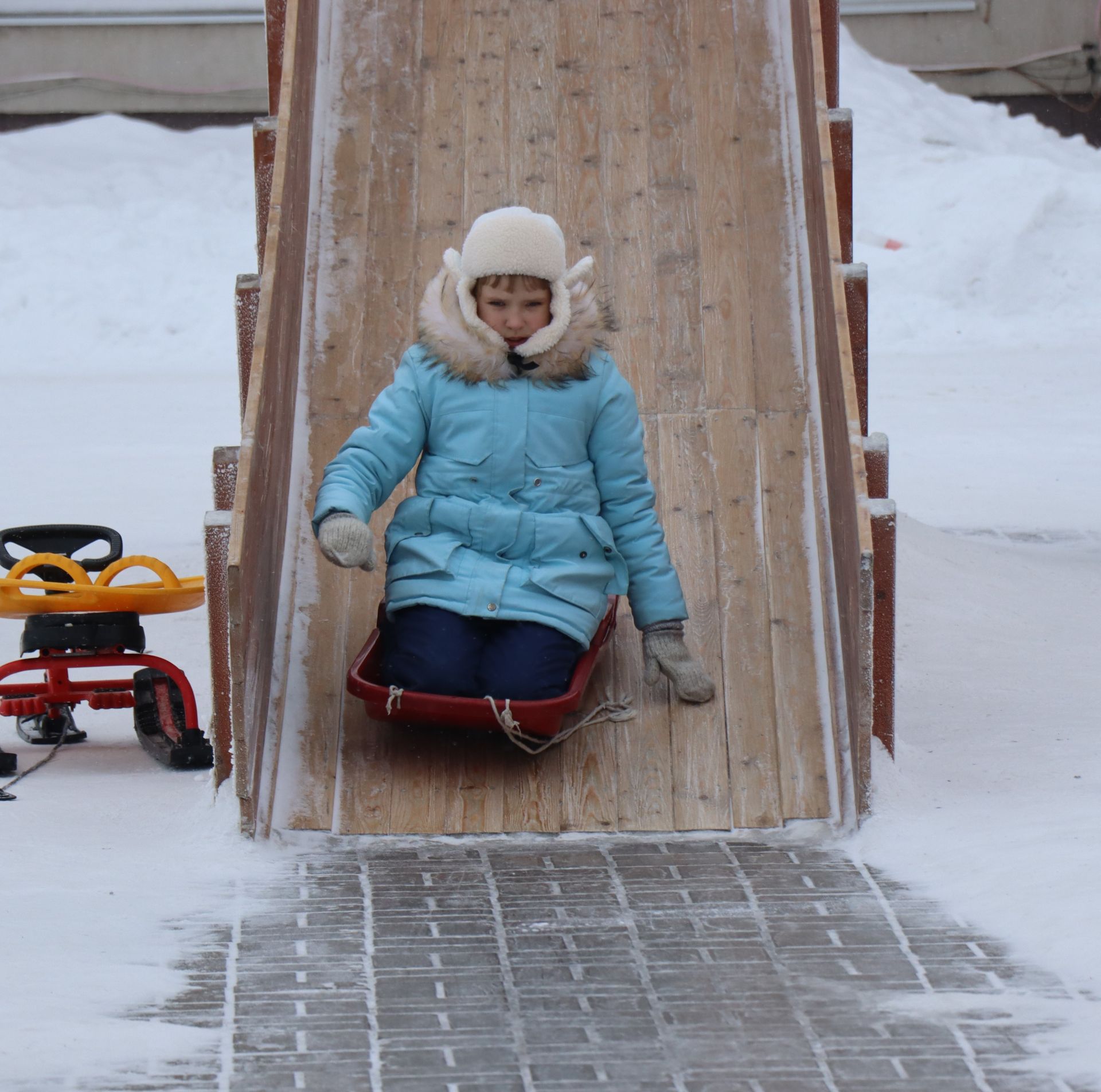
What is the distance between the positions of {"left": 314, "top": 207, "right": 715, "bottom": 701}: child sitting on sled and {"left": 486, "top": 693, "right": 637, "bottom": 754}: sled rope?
0.27 ft

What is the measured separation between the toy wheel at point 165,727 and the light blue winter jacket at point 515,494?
821mm

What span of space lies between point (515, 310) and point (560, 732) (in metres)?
0.99

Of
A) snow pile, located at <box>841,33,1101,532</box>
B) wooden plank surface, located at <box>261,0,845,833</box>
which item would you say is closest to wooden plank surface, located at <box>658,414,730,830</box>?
wooden plank surface, located at <box>261,0,845,833</box>

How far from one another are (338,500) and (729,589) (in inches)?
45.1

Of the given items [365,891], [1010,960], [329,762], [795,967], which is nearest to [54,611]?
[329,762]

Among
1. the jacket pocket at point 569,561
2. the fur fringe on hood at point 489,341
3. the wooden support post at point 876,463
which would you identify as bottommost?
the jacket pocket at point 569,561

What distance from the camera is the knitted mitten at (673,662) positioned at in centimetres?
435

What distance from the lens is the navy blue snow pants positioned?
13.5 feet

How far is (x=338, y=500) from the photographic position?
4.07 m

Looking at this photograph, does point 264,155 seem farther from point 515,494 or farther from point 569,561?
point 569,561

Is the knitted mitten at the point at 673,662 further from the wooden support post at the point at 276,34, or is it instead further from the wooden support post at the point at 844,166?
the wooden support post at the point at 276,34

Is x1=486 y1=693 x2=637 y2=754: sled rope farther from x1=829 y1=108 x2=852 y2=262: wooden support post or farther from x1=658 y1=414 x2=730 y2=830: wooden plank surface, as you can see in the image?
x1=829 y1=108 x2=852 y2=262: wooden support post

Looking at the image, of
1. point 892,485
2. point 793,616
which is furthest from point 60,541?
point 892,485

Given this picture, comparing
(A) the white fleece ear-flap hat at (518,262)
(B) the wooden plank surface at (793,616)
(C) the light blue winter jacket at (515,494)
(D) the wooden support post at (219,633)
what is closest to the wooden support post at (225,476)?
(D) the wooden support post at (219,633)
